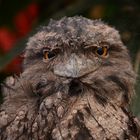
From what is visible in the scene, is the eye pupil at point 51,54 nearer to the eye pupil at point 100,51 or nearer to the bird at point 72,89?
the bird at point 72,89

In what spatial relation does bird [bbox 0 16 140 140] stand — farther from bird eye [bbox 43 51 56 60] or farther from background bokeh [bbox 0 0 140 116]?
background bokeh [bbox 0 0 140 116]

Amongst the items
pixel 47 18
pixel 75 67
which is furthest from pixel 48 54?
pixel 47 18

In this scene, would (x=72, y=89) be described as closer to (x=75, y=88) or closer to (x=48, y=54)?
(x=75, y=88)

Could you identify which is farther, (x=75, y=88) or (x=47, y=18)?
(x=47, y=18)

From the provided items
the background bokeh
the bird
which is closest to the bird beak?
the bird

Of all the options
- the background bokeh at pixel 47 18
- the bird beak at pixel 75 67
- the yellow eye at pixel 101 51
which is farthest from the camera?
the background bokeh at pixel 47 18

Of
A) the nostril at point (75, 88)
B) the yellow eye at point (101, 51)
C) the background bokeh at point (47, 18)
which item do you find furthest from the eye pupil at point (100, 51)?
the background bokeh at point (47, 18)

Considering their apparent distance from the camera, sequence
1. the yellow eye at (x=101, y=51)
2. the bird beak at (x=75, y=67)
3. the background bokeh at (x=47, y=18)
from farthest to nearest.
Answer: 1. the background bokeh at (x=47, y=18)
2. the yellow eye at (x=101, y=51)
3. the bird beak at (x=75, y=67)
